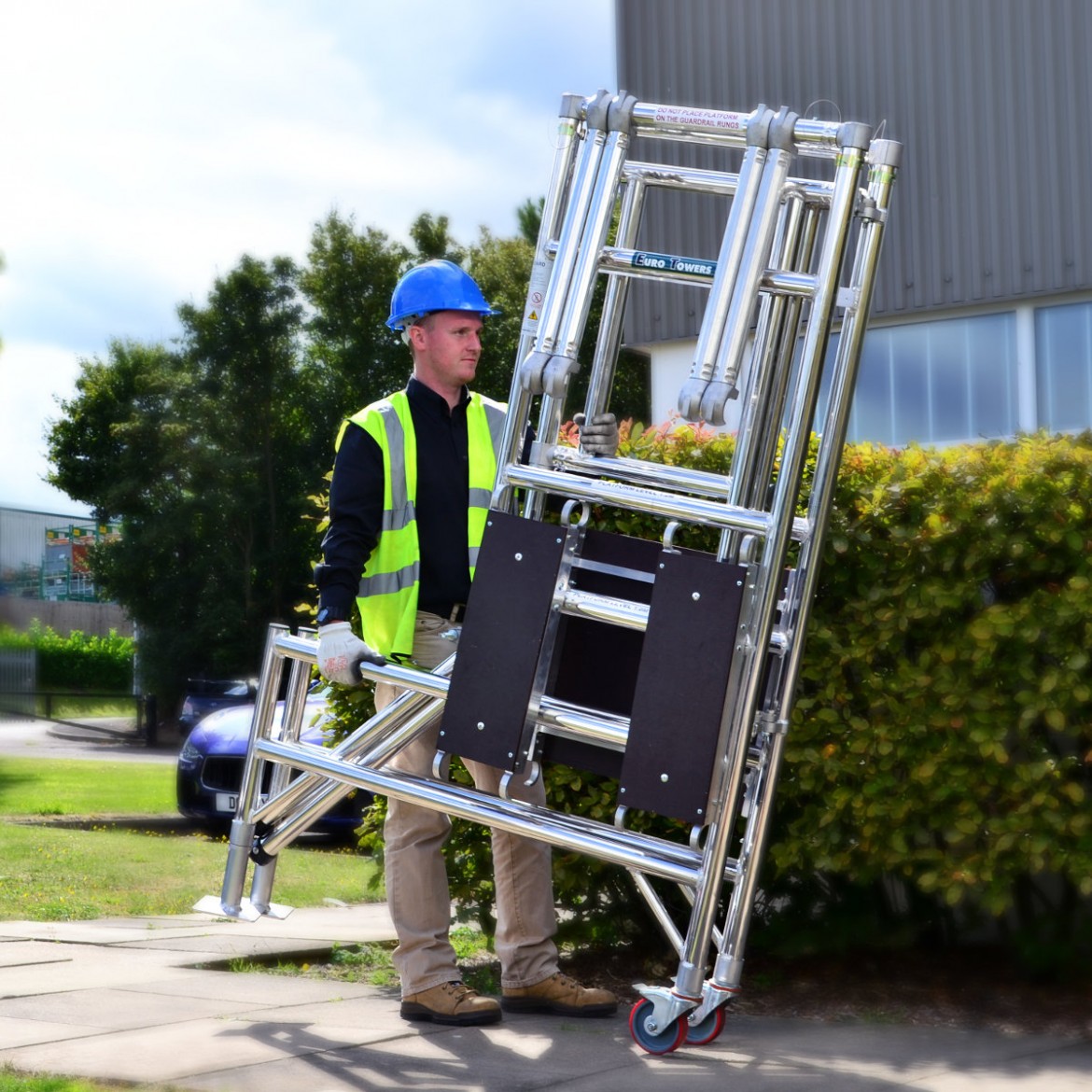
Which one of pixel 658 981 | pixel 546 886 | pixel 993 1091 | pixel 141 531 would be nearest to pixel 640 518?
pixel 546 886

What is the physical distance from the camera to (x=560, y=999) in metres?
4.80

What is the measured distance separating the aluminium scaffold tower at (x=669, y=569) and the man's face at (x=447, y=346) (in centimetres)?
51

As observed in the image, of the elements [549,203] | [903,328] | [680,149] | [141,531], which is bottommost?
[141,531]

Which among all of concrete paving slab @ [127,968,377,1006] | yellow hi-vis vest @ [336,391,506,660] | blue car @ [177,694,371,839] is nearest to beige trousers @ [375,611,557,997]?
yellow hi-vis vest @ [336,391,506,660]

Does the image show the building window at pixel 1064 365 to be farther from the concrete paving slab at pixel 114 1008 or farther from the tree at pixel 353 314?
the tree at pixel 353 314

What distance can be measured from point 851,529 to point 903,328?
951cm

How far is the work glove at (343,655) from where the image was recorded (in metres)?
4.48

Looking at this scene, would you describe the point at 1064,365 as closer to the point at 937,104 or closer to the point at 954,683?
the point at 937,104

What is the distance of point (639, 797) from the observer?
4.03 meters

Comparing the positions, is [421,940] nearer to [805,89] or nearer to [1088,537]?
[1088,537]

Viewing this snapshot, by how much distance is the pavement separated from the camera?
3885 millimetres

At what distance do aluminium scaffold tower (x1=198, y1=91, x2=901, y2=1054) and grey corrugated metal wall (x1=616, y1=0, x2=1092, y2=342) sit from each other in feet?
27.3

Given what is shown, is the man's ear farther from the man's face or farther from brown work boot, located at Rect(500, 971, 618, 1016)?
brown work boot, located at Rect(500, 971, 618, 1016)

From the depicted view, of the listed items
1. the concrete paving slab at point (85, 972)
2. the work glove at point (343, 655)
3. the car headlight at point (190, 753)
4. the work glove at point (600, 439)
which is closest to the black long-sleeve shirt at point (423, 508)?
the work glove at point (343, 655)
